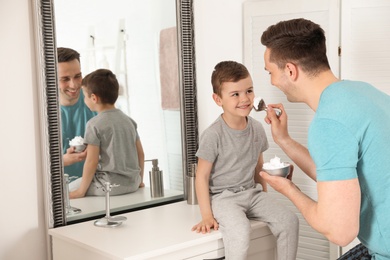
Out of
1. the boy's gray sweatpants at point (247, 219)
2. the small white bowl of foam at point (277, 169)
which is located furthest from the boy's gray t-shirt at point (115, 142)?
the small white bowl of foam at point (277, 169)

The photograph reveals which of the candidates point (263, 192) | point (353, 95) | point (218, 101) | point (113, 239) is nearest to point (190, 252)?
point (113, 239)

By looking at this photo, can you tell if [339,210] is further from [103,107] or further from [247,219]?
[103,107]

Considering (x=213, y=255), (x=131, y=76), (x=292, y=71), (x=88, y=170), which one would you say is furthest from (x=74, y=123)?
(x=292, y=71)

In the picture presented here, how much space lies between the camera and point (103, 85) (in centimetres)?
224

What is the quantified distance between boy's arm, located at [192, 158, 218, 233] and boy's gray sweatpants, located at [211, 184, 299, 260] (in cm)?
3

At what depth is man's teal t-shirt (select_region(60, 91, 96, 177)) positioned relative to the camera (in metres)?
2.13

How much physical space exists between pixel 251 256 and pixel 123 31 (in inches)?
38.7

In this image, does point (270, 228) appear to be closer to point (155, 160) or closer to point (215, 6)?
point (155, 160)

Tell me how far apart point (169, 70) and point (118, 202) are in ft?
1.92

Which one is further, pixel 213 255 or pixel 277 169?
pixel 213 255

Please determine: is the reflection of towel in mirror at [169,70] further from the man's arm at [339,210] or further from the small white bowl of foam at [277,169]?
the man's arm at [339,210]

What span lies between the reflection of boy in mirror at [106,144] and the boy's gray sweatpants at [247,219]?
14.1 inches

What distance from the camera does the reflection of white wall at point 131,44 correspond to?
2152 millimetres

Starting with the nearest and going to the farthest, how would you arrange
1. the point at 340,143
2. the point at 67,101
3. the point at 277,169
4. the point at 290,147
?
1. the point at 340,143
2. the point at 277,169
3. the point at 290,147
4. the point at 67,101
